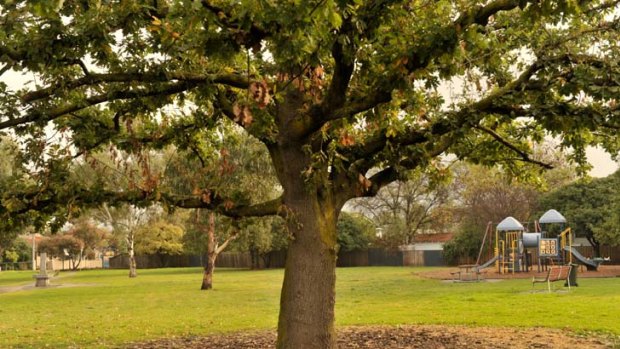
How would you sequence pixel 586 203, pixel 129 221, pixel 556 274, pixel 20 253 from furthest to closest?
pixel 20 253, pixel 129 221, pixel 586 203, pixel 556 274

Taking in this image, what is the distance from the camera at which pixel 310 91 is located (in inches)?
307

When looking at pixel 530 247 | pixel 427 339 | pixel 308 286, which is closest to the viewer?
pixel 308 286

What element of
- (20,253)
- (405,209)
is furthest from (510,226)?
(20,253)

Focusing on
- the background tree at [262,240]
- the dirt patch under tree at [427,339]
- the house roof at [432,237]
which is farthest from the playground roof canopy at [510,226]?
the house roof at [432,237]

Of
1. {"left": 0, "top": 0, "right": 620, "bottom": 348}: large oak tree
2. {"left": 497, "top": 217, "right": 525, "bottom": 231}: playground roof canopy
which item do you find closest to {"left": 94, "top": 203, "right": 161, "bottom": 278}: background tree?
{"left": 497, "top": 217, "right": 525, "bottom": 231}: playground roof canopy

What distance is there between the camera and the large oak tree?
620 cm

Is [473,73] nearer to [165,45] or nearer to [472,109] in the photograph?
[472,109]

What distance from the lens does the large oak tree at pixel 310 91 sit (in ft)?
20.4

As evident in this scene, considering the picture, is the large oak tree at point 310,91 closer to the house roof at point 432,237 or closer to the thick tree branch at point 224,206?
the thick tree branch at point 224,206

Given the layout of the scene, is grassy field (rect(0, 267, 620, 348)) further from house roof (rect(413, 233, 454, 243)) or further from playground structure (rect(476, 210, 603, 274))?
A: house roof (rect(413, 233, 454, 243))

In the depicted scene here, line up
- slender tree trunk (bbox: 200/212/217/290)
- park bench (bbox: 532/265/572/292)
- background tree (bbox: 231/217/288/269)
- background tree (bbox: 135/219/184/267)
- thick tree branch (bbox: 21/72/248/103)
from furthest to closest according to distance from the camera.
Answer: background tree (bbox: 135/219/184/267)
background tree (bbox: 231/217/288/269)
slender tree trunk (bbox: 200/212/217/290)
park bench (bbox: 532/265/572/292)
thick tree branch (bbox: 21/72/248/103)

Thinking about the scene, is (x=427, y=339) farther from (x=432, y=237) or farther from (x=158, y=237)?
(x=432, y=237)

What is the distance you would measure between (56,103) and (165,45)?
2275 mm

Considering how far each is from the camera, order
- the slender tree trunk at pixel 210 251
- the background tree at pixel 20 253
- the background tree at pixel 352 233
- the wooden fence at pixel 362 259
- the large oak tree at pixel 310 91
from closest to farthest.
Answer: the large oak tree at pixel 310 91 → the slender tree trunk at pixel 210 251 → the wooden fence at pixel 362 259 → the background tree at pixel 352 233 → the background tree at pixel 20 253
